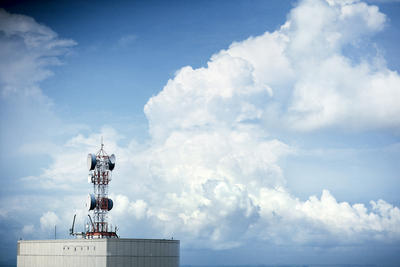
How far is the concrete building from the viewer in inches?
3455

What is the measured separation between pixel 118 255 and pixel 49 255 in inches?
633

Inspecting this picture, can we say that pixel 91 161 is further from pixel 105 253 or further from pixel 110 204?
pixel 105 253

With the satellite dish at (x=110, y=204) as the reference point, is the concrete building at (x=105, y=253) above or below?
below

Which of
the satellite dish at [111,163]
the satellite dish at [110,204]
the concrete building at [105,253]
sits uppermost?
the satellite dish at [111,163]

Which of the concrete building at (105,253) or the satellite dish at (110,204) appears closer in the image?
the concrete building at (105,253)

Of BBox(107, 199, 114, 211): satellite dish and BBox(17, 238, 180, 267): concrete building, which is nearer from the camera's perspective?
BBox(17, 238, 180, 267): concrete building

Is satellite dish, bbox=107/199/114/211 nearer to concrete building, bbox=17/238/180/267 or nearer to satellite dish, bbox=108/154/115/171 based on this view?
satellite dish, bbox=108/154/115/171

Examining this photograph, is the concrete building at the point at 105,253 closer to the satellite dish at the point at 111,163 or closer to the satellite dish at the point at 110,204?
the satellite dish at the point at 110,204

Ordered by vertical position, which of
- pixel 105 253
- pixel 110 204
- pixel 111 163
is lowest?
pixel 105 253

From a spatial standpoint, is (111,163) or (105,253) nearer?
(105,253)

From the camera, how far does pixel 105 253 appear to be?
8731 centimetres

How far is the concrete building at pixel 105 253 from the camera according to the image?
87750mm

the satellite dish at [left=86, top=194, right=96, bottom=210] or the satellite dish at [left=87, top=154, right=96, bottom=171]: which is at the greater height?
the satellite dish at [left=87, top=154, right=96, bottom=171]

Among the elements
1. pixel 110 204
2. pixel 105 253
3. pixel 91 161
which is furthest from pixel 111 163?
pixel 105 253
